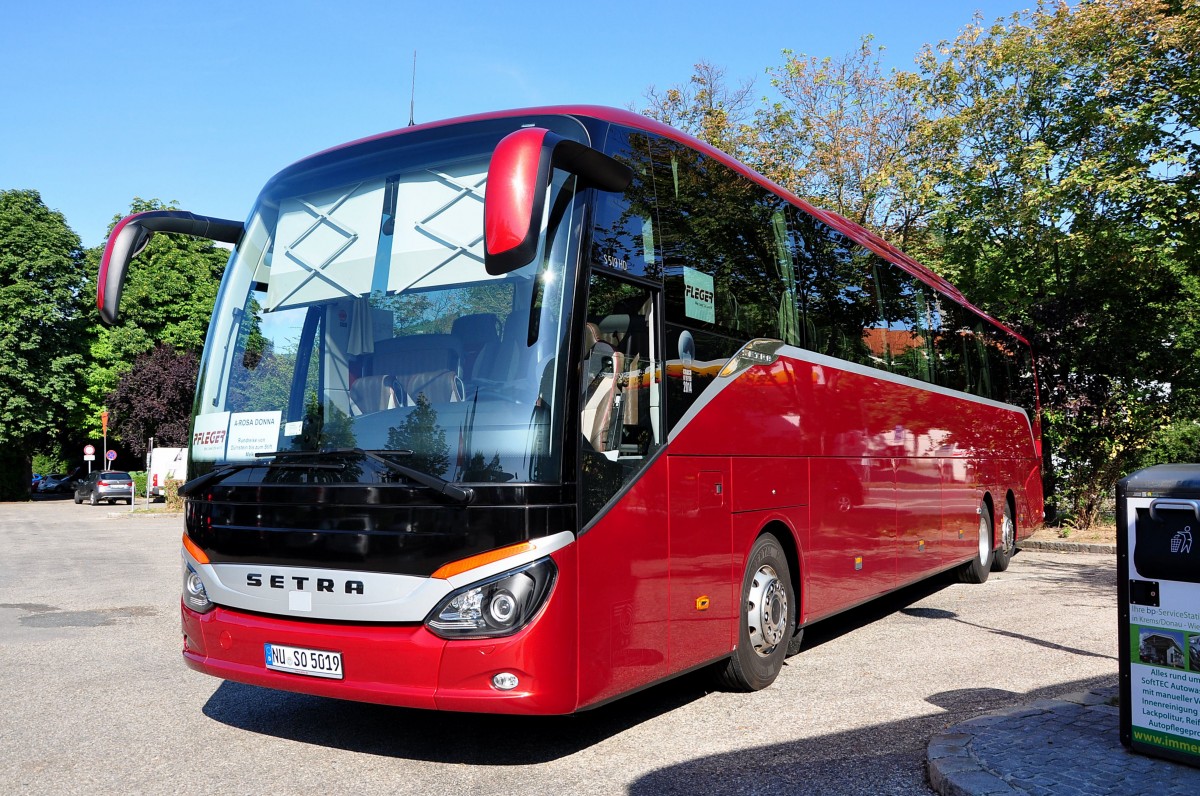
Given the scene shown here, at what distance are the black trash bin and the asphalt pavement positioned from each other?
1.09 m

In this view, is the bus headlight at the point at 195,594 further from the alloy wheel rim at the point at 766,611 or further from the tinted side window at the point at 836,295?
the tinted side window at the point at 836,295

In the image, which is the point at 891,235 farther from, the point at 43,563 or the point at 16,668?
the point at 16,668

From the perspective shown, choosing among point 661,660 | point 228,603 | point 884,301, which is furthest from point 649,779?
point 884,301

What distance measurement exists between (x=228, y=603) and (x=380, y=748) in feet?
3.80

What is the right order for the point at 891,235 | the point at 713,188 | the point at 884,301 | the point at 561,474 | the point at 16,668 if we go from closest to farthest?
the point at 561,474 → the point at 713,188 → the point at 16,668 → the point at 884,301 → the point at 891,235

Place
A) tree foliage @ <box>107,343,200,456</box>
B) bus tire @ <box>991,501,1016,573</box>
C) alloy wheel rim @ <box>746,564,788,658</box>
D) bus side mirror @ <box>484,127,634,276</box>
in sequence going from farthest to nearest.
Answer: tree foliage @ <box>107,343,200,456</box>
bus tire @ <box>991,501,1016,573</box>
alloy wheel rim @ <box>746,564,788,658</box>
bus side mirror @ <box>484,127,634,276</box>

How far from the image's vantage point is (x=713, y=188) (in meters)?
7.01

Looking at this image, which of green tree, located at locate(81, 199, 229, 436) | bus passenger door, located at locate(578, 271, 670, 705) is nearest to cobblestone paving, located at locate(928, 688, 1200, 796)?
bus passenger door, located at locate(578, 271, 670, 705)

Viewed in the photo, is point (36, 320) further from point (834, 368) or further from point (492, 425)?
point (492, 425)

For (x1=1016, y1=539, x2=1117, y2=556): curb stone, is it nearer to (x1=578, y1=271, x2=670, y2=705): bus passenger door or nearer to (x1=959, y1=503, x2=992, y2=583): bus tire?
(x1=959, y1=503, x2=992, y2=583): bus tire

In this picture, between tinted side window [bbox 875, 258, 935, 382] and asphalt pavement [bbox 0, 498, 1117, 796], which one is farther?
tinted side window [bbox 875, 258, 935, 382]

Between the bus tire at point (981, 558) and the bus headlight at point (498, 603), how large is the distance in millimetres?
9744

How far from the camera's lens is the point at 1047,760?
15.7ft

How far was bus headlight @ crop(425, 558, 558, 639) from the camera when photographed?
15.8ft
